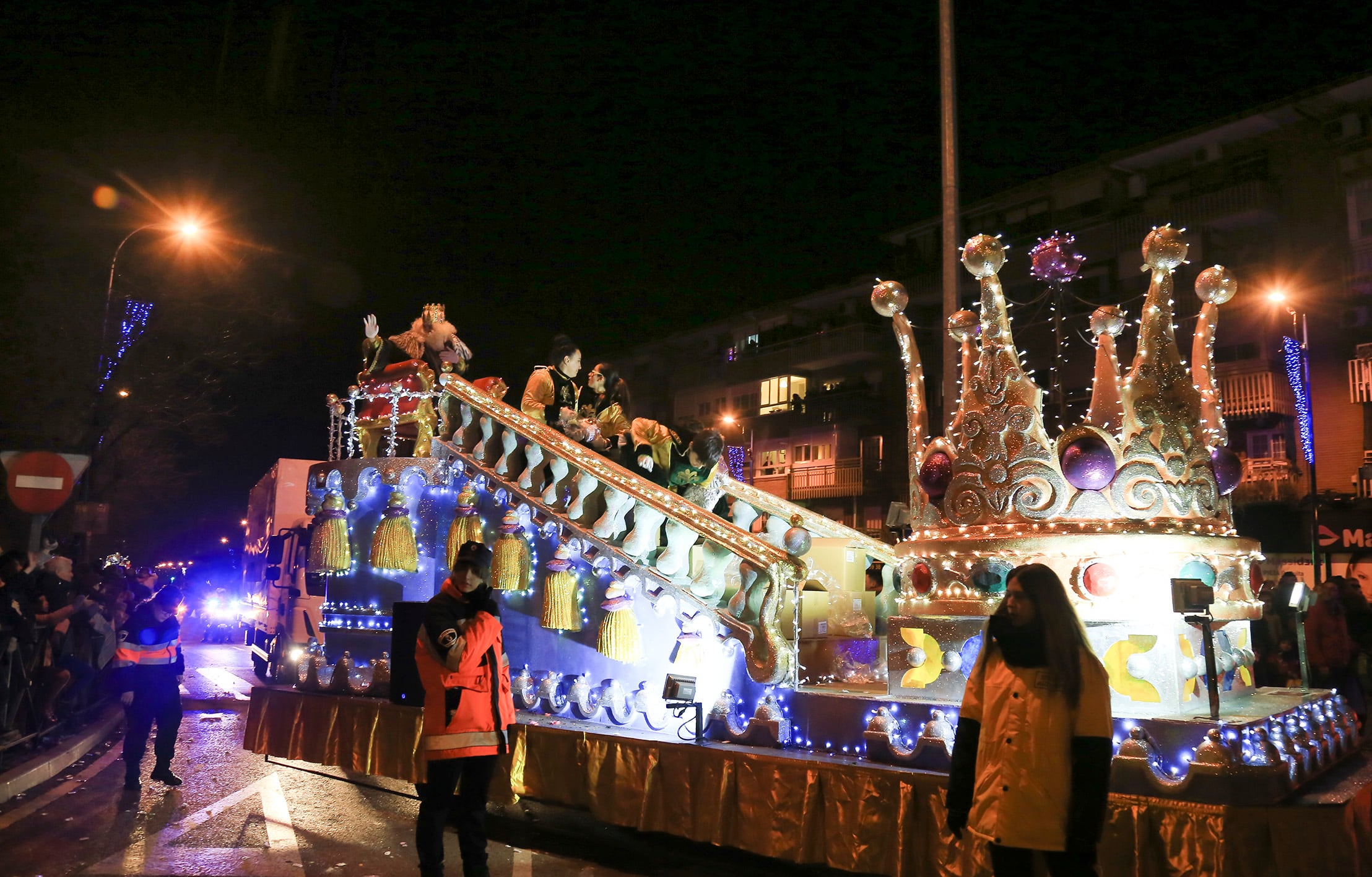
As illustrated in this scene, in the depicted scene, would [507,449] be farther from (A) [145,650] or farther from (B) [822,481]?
(B) [822,481]

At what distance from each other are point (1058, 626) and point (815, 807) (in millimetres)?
2377

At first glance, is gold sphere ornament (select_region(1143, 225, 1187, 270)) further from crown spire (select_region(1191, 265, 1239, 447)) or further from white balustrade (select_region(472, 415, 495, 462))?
white balustrade (select_region(472, 415, 495, 462))

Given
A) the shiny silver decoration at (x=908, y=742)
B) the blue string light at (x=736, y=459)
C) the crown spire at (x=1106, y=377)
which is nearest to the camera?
the shiny silver decoration at (x=908, y=742)

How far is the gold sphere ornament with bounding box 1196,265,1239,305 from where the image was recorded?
639 cm

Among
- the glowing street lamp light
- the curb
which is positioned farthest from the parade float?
the glowing street lamp light

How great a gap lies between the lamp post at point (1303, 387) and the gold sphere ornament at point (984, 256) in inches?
762

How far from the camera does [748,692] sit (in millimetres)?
6516

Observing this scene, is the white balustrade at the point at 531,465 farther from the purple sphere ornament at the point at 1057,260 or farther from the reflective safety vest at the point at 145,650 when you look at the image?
the purple sphere ornament at the point at 1057,260

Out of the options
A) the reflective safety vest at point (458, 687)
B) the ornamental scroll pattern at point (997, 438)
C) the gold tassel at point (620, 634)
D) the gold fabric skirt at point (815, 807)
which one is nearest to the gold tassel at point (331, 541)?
the gold fabric skirt at point (815, 807)

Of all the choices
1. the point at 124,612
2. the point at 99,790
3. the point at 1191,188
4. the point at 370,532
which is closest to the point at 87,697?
the point at 124,612

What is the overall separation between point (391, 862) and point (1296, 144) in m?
26.1

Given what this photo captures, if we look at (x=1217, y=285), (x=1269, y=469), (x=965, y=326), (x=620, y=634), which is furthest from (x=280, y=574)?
(x=1269, y=469)

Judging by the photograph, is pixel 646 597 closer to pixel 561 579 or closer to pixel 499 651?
pixel 561 579

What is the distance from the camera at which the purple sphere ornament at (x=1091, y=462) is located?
5.62 m
